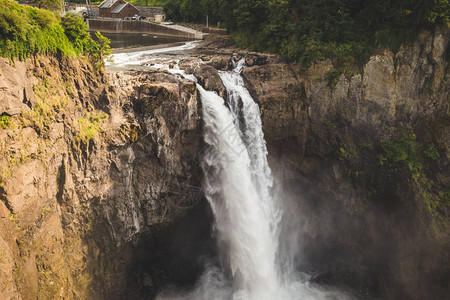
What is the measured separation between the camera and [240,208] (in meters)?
14.6

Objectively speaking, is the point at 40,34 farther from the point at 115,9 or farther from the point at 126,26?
the point at 115,9

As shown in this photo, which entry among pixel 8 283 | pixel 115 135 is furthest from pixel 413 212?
pixel 8 283

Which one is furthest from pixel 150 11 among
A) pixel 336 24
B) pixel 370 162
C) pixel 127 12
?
pixel 370 162

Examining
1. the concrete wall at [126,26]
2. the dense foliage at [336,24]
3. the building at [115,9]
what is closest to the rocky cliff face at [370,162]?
the dense foliage at [336,24]

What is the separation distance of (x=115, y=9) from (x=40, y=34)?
34.7m

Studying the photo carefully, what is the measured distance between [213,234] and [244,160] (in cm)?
452

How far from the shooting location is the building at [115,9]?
39.2m

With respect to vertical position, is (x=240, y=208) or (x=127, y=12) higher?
(x=127, y=12)

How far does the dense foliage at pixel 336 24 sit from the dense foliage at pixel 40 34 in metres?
11.9

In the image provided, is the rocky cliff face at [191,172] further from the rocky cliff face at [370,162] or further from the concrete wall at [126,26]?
the concrete wall at [126,26]

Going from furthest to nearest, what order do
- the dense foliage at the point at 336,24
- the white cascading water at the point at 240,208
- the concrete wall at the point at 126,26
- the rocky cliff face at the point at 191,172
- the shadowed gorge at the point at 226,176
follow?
1. the concrete wall at the point at 126,26
2. the dense foliage at the point at 336,24
3. the white cascading water at the point at 240,208
4. the shadowed gorge at the point at 226,176
5. the rocky cliff face at the point at 191,172

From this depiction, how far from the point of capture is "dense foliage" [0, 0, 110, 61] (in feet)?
28.1

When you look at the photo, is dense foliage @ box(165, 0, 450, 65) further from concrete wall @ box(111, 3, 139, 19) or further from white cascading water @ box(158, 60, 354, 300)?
concrete wall @ box(111, 3, 139, 19)

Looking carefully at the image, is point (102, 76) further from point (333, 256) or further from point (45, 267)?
point (333, 256)
